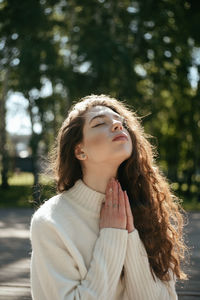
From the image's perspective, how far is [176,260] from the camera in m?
1.88

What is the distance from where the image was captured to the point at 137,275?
5.53 feet

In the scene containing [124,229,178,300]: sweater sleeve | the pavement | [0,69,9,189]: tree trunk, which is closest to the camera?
[124,229,178,300]: sweater sleeve

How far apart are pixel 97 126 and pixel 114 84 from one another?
1016cm

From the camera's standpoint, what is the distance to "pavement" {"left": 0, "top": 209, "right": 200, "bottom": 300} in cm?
357

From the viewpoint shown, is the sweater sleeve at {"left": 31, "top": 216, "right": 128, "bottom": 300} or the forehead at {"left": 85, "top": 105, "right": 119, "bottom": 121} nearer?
the sweater sleeve at {"left": 31, "top": 216, "right": 128, "bottom": 300}

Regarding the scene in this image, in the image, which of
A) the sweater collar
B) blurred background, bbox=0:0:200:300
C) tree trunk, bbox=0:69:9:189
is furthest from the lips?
tree trunk, bbox=0:69:9:189

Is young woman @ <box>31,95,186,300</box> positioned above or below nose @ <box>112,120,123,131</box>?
below

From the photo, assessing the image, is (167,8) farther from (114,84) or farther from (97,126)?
(97,126)

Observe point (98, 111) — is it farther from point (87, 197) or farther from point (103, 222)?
point (103, 222)

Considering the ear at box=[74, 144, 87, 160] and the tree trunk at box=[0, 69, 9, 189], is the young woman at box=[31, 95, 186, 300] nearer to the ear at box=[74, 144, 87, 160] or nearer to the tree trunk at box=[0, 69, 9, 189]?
the ear at box=[74, 144, 87, 160]

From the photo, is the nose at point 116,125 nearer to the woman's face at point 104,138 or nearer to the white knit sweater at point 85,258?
the woman's face at point 104,138

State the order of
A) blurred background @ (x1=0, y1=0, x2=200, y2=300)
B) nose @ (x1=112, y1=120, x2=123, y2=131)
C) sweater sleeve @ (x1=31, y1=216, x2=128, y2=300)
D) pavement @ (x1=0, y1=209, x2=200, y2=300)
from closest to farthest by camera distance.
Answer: sweater sleeve @ (x1=31, y1=216, x2=128, y2=300), nose @ (x1=112, y1=120, x2=123, y2=131), pavement @ (x1=0, y1=209, x2=200, y2=300), blurred background @ (x1=0, y1=0, x2=200, y2=300)

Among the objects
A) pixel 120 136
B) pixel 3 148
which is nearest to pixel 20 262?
pixel 120 136

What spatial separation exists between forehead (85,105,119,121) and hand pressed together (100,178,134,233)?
33cm
